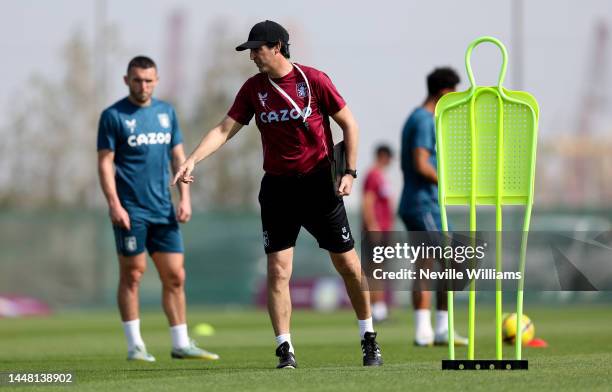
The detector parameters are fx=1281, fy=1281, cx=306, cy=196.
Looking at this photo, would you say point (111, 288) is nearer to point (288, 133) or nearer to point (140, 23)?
point (140, 23)

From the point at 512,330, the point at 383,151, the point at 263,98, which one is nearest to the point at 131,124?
the point at 263,98

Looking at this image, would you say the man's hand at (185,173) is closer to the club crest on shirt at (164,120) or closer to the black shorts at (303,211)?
the black shorts at (303,211)

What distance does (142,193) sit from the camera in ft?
35.7

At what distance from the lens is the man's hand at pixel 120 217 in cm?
1070

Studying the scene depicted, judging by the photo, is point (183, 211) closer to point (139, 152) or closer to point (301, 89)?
point (139, 152)

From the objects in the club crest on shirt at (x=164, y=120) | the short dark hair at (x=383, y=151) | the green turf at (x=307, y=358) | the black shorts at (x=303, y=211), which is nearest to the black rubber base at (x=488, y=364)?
the green turf at (x=307, y=358)

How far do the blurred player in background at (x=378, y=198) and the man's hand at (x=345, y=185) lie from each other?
31.0 ft

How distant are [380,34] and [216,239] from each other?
1071 centimetres

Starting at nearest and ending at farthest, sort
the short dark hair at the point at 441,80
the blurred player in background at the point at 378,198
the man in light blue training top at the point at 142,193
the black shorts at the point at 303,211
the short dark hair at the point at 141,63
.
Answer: the black shorts at the point at 303,211 < the short dark hair at the point at 141,63 < the man in light blue training top at the point at 142,193 < the short dark hair at the point at 441,80 < the blurred player in background at the point at 378,198

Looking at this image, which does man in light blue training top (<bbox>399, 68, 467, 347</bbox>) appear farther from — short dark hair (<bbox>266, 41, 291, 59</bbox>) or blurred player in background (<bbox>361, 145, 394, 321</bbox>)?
blurred player in background (<bbox>361, 145, 394, 321</bbox>)

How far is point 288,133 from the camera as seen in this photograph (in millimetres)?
8734

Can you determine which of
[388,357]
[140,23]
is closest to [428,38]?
[140,23]

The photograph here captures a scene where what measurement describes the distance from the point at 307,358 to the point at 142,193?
1997mm

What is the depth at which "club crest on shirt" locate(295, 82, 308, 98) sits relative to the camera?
8.67 metres
